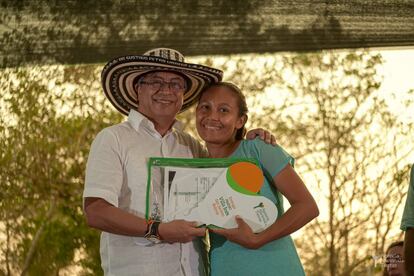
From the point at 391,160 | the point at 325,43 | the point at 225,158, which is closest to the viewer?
the point at 225,158

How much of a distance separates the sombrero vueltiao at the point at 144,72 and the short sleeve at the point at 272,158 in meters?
0.31

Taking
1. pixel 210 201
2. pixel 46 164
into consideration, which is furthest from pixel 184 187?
pixel 46 164

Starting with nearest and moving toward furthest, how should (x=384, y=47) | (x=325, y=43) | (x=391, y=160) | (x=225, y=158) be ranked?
(x=225, y=158) < (x=384, y=47) < (x=325, y=43) < (x=391, y=160)

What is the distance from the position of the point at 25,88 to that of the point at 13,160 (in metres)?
0.54

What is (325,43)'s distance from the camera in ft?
16.9

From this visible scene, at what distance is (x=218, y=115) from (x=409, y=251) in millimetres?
657

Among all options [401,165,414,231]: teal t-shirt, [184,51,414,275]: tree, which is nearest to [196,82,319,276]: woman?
[401,165,414,231]: teal t-shirt

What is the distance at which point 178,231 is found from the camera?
212 cm

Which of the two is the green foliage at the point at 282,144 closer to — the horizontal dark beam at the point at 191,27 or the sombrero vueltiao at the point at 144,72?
the horizontal dark beam at the point at 191,27

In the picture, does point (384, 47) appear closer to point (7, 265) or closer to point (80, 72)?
point (80, 72)

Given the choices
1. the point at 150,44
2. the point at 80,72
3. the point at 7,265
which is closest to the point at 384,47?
the point at 150,44

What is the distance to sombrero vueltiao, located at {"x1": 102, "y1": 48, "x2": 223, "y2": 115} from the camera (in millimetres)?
2357

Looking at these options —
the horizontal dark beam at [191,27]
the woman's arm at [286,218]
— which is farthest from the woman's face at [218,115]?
the horizontal dark beam at [191,27]

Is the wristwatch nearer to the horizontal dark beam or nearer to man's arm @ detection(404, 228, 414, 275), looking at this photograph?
man's arm @ detection(404, 228, 414, 275)
